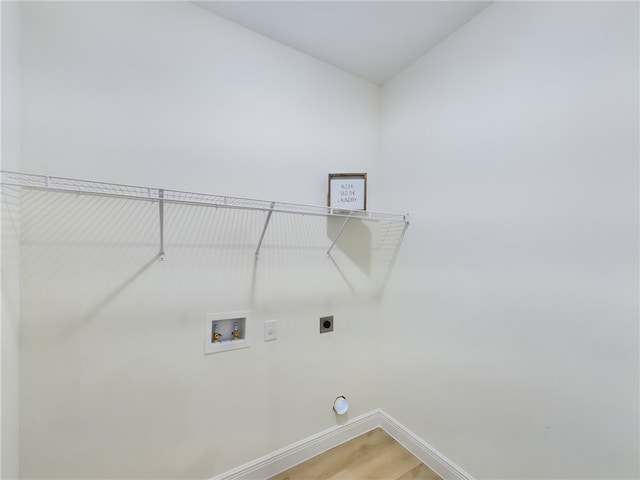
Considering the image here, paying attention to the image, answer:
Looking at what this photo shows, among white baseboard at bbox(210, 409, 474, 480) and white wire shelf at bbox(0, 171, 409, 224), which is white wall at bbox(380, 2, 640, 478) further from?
white wire shelf at bbox(0, 171, 409, 224)

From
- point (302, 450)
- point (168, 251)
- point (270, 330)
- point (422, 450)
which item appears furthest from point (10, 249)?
point (422, 450)

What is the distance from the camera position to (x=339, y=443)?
5.38 ft

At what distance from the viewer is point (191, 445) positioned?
4.03 ft

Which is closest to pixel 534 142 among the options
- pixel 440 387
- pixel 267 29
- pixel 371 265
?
pixel 371 265

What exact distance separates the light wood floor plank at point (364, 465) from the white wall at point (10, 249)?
1143 millimetres

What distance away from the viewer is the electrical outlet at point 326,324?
1596 millimetres

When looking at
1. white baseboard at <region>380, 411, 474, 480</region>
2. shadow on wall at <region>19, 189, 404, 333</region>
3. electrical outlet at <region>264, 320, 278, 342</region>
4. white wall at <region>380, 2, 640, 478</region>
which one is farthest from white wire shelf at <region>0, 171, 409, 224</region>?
white baseboard at <region>380, 411, 474, 480</region>

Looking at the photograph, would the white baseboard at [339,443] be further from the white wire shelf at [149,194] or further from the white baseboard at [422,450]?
the white wire shelf at [149,194]

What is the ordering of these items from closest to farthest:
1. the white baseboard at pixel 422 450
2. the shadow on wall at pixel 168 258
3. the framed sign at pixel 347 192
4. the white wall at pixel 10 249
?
the white wall at pixel 10 249 → the shadow on wall at pixel 168 258 → the white baseboard at pixel 422 450 → the framed sign at pixel 347 192

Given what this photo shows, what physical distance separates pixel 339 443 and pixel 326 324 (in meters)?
0.76

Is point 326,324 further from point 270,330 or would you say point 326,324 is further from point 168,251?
point 168,251

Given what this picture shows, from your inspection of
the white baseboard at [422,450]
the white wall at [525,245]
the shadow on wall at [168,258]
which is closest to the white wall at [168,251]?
the shadow on wall at [168,258]

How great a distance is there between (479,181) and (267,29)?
4.52 feet

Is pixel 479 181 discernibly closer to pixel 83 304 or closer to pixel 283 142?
pixel 283 142
